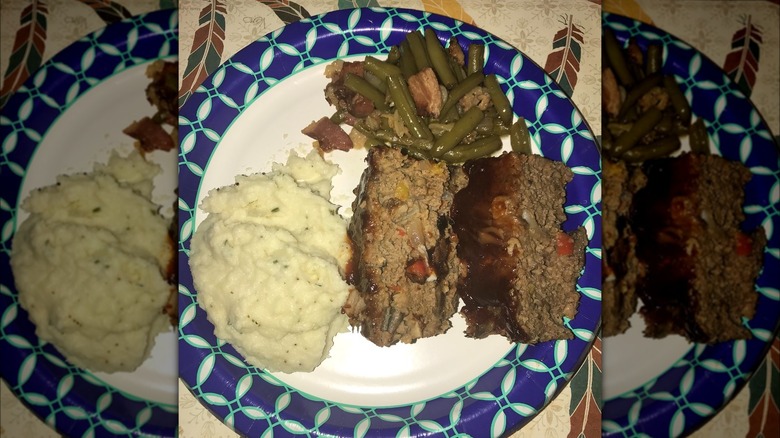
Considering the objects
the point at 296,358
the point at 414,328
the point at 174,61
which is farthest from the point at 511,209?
the point at 174,61

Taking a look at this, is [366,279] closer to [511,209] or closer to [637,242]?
[511,209]

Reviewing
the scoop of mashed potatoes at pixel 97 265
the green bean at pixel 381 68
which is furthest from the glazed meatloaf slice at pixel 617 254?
the scoop of mashed potatoes at pixel 97 265

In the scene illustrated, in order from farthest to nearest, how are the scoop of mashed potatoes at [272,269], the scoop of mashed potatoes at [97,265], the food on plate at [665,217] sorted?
the food on plate at [665,217], the scoop of mashed potatoes at [97,265], the scoop of mashed potatoes at [272,269]

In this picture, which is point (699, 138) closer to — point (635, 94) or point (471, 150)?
point (635, 94)

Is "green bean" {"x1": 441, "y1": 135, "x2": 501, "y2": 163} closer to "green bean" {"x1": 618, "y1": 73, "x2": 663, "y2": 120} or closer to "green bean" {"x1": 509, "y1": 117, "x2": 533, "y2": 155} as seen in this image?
"green bean" {"x1": 509, "y1": 117, "x2": 533, "y2": 155}

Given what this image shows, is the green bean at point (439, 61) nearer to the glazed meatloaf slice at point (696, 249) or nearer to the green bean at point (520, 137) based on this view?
the green bean at point (520, 137)

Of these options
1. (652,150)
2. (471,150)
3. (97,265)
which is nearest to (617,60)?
(652,150)

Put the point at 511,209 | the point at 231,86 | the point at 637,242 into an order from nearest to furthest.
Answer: the point at 511,209, the point at 231,86, the point at 637,242
